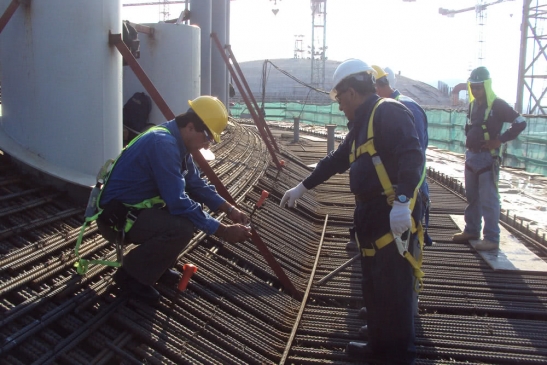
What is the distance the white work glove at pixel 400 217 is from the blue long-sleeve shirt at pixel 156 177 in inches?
46.2

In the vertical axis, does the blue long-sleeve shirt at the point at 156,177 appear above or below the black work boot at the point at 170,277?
above

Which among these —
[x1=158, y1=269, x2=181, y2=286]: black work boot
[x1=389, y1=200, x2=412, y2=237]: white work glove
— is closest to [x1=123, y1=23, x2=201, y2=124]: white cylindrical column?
[x1=158, y1=269, x2=181, y2=286]: black work boot

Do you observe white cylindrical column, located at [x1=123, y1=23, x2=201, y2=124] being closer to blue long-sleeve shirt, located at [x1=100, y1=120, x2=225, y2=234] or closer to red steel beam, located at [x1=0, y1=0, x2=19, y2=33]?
red steel beam, located at [x1=0, y1=0, x2=19, y2=33]

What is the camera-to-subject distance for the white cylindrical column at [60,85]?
471 centimetres

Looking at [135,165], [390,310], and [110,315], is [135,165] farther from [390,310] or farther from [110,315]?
[390,310]

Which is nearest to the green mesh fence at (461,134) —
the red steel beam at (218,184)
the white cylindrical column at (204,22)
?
the white cylindrical column at (204,22)

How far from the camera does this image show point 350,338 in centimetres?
398

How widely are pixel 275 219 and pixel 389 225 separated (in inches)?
116

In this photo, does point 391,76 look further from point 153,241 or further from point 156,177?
point 153,241

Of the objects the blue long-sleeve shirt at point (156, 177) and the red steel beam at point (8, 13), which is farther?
the red steel beam at point (8, 13)

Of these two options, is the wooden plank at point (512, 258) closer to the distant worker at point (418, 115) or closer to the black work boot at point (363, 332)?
the distant worker at point (418, 115)

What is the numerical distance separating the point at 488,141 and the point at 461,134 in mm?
12864

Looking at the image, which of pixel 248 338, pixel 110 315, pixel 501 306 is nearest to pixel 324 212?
pixel 501 306

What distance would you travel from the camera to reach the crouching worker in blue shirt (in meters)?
3.60
